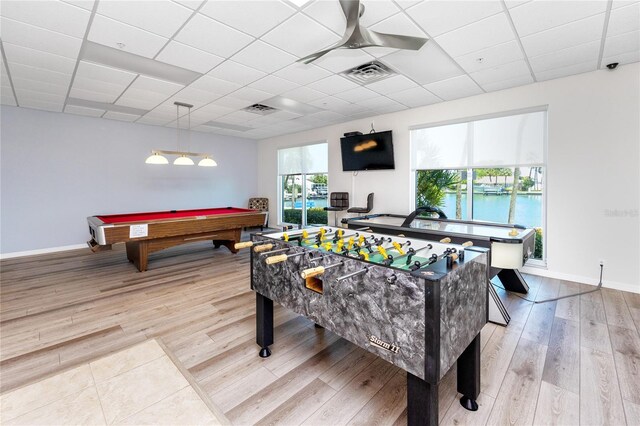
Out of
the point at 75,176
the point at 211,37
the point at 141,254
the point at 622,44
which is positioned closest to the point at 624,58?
the point at 622,44

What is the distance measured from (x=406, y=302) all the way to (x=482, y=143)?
169 inches

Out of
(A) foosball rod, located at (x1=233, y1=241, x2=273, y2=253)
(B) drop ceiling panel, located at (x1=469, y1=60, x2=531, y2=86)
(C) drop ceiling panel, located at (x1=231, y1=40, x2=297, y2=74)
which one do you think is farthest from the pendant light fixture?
(B) drop ceiling panel, located at (x1=469, y1=60, x2=531, y2=86)

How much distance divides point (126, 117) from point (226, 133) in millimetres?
2344

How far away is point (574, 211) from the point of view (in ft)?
12.6

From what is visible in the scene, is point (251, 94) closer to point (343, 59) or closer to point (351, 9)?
point (343, 59)

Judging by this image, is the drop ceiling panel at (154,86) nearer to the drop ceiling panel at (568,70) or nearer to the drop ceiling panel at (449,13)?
the drop ceiling panel at (449,13)

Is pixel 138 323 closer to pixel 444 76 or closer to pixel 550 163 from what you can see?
pixel 444 76

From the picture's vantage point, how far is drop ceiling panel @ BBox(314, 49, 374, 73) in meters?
3.15

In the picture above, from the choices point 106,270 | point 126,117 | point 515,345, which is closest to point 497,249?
point 515,345

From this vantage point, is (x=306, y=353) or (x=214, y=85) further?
(x=214, y=85)

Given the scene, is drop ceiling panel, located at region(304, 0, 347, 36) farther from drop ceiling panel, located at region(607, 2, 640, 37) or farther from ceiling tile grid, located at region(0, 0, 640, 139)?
drop ceiling panel, located at region(607, 2, 640, 37)

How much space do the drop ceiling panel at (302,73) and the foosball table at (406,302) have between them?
2.42 meters

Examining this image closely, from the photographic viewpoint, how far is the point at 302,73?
3.71 metres

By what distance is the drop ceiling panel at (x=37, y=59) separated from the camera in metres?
3.01
